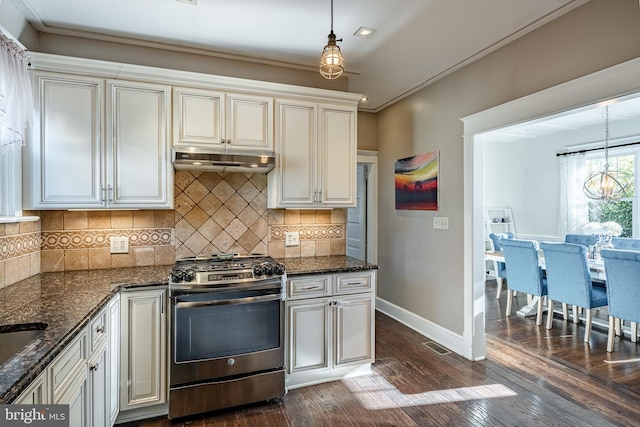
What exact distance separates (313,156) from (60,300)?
6.52 ft

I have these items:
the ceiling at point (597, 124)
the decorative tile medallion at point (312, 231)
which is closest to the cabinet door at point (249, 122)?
the decorative tile medallion at point (312, 231)

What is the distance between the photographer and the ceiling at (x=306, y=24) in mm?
2250

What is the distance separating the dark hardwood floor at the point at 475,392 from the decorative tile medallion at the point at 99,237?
129 cm

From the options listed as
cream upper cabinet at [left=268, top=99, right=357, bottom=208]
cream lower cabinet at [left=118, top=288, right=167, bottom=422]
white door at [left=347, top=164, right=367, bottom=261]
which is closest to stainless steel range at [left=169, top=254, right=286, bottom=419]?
cream lower cabinet at [left=118, top=288, right=167, bottom=422]

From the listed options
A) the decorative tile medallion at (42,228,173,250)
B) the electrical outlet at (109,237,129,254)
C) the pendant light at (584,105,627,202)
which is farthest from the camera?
the pendant light at (584,105,627,202)

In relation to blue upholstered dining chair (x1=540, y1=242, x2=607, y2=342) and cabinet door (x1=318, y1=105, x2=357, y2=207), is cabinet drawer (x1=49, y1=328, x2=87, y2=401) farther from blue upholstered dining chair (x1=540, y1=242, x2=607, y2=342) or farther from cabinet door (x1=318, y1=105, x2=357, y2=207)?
blue upholstered dining chair (x1=540, y1=242, x2=607, y2=342)

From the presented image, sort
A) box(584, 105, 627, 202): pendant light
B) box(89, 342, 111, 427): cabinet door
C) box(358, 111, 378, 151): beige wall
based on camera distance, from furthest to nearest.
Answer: box(584, 105, 627, 202): pendant light < box(358, 111, 378, 151): beige wall < box(89, 342, 111, 427): cabinet door

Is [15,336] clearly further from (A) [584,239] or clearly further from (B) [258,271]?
(A) [584,239]

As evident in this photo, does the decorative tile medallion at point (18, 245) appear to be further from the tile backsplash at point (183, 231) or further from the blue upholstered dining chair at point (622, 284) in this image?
the blue upholstered dining chair at point (622, 284)

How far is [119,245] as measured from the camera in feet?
8.71

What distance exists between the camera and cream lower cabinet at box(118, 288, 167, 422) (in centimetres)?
214

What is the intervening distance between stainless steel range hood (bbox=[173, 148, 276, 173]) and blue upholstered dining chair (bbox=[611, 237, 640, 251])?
14.8 ft

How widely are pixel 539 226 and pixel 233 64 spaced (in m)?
5.88

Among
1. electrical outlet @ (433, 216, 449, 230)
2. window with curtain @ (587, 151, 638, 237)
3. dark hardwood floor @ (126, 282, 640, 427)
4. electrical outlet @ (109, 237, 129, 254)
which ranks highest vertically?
window with curtain @ (587, 151, 638, 237)
